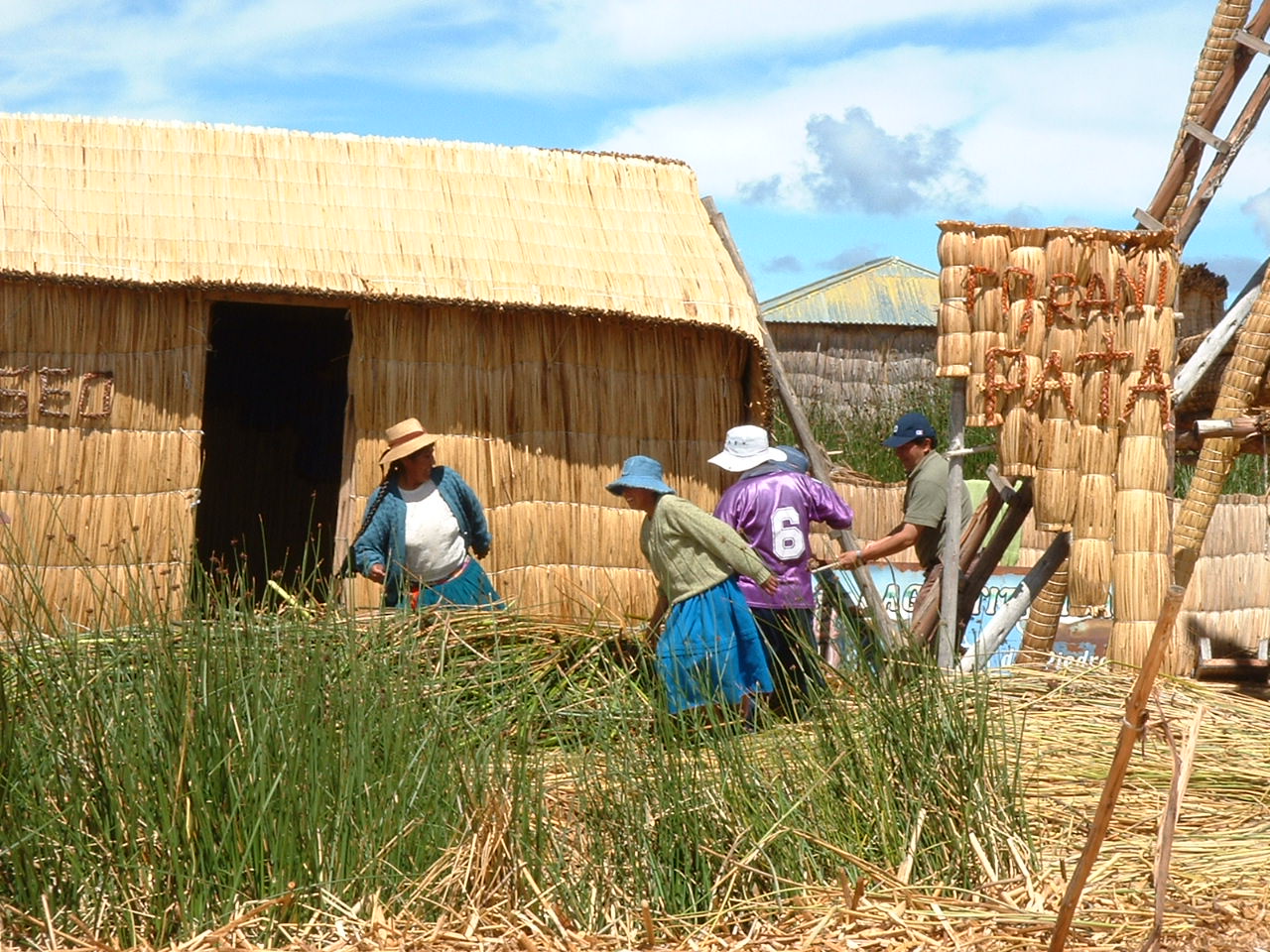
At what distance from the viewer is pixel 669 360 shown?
803 cm

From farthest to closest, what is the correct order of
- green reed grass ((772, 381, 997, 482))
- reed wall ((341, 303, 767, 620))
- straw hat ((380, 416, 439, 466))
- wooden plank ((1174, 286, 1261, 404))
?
1. green reed grass ((772, 381, 997, 482))
2. wooden plank ((1174, 286, 1261, 404))
3. reed wall ((341, 303, 767, 620))
4. straw hat ((380, 416, 439, 466))

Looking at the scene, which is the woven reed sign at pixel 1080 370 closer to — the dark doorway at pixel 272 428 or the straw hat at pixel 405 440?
the straw hat at pixel 405 440

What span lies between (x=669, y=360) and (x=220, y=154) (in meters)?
2.54

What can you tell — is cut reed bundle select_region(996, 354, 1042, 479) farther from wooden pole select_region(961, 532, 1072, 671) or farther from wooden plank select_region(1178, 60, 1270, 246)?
wooden plank select_region(1178, 60, 1270, 246)

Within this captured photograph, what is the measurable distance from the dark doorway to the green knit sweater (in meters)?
5.36

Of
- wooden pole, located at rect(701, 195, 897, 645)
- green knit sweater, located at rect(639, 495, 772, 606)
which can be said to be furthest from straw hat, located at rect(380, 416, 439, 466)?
wooden pole, located at rect(701, 195, 897, 645)

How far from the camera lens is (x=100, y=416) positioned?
7430 mm

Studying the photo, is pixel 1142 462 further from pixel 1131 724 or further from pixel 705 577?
pixel 1131 724

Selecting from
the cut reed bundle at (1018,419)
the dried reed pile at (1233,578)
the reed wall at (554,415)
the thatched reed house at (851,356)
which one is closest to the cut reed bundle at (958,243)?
the cut reed bundle at (1018,419)

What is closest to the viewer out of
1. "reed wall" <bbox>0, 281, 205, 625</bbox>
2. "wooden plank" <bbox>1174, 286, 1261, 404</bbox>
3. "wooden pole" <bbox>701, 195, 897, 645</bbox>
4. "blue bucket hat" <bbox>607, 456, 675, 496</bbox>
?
"blue bucket hat" <bbox>607, 456, 675, 496</bbox>

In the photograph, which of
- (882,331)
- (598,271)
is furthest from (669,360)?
(882,331)

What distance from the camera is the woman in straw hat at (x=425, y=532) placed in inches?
248

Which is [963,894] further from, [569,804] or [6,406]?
[6,406]

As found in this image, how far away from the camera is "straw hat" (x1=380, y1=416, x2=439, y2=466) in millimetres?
6387
